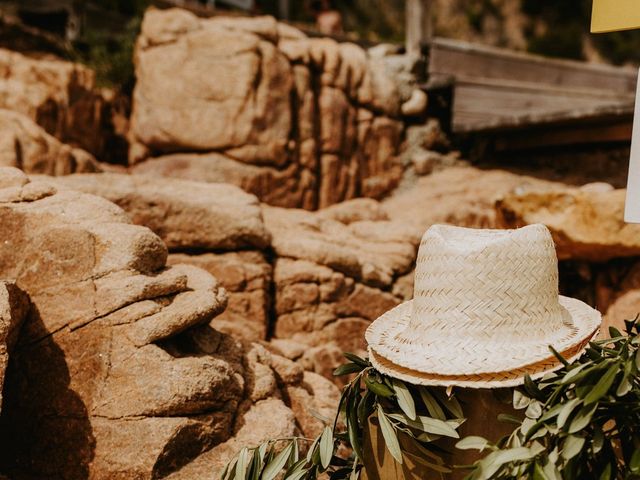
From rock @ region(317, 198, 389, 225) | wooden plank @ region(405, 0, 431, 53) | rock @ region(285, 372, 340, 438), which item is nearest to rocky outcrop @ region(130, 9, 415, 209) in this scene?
rock @ region(317, 198, 389, 225)

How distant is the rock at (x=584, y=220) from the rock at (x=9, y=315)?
12.1 ft

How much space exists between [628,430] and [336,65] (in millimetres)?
7427

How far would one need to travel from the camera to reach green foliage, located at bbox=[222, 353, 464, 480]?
212 centimetres

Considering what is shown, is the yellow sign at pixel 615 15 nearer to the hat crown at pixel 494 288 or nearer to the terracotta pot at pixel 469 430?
the hat crown at pixel 494 288

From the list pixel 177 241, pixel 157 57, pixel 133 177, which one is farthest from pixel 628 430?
pixel 157 57

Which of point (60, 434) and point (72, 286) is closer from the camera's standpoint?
point (60, 434)

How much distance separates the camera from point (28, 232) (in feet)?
9.94

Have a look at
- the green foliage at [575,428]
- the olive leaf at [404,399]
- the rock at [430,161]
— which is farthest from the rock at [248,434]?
the rock at [430,161]

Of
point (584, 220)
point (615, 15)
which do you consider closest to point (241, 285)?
point (584, 220)

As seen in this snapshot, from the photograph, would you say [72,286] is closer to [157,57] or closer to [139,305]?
[139,305]

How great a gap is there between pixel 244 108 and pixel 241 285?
352cm

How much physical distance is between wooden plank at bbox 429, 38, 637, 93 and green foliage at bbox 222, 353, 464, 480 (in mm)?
7929

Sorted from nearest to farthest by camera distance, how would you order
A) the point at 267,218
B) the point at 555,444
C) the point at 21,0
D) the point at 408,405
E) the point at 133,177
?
1. the point at 555,444
2. the point at 408,405
3. the point at 133,177
4. the point at 267,218
5. the point at 21,0

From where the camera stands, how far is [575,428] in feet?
6.04
